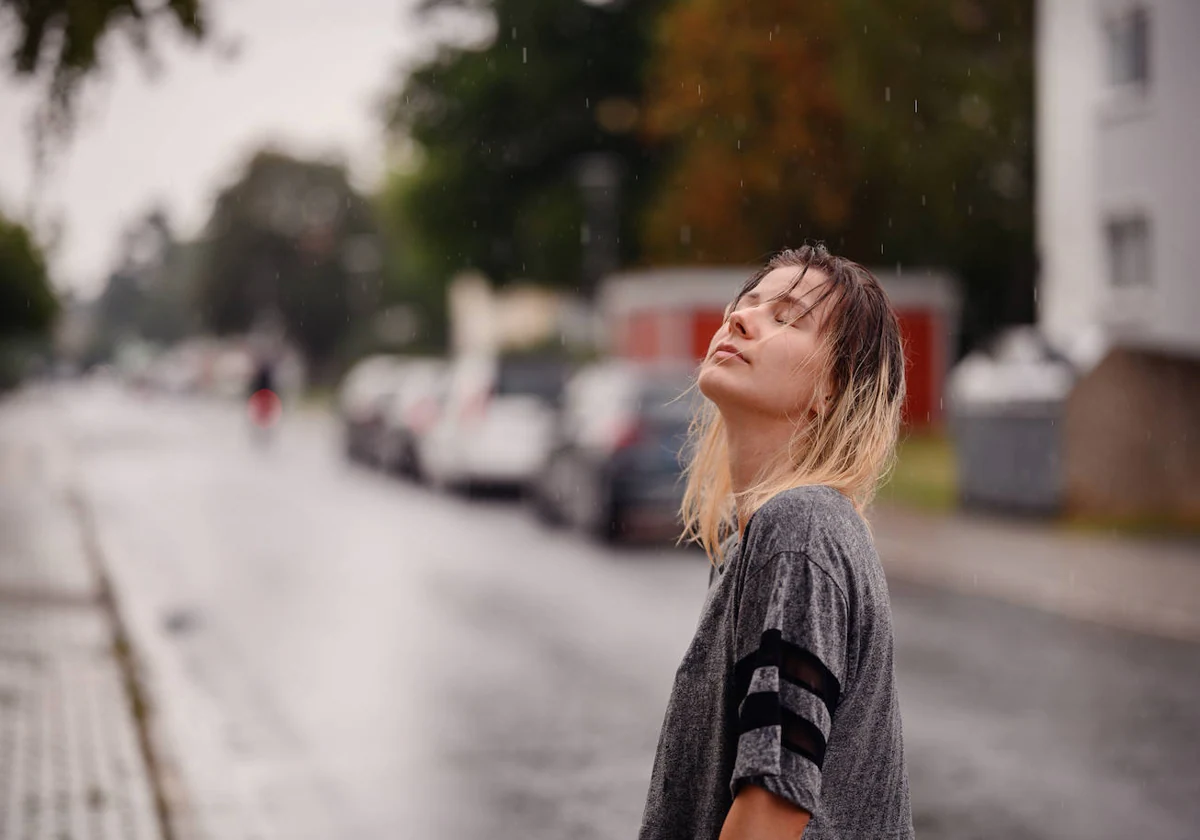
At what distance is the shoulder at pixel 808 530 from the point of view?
191cm

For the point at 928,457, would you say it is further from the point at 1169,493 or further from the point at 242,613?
the point at 242,613

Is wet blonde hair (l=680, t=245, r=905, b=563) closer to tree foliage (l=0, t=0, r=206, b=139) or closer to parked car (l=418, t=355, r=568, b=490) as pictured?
tree foliage (l=0, t=0, r=206, b=139)

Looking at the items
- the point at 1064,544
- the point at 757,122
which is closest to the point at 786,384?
the point at 1064,544

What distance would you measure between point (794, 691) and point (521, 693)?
21.3ft

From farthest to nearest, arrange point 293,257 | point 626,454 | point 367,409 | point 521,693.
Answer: point 293,257, point 367,409, point 626,454, point 521,693

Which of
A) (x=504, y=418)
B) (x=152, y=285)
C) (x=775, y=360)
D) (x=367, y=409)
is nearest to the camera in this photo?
(x=775, y=360)

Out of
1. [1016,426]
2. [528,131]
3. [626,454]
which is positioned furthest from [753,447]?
[528,131]

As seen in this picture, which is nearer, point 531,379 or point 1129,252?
point 531,379

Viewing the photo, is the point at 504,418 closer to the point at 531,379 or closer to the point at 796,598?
the point at 531,379

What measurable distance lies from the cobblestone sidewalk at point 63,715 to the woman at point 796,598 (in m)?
3.80

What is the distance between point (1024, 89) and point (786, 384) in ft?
122

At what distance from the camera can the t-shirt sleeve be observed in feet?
6.13

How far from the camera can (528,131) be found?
41656 mm

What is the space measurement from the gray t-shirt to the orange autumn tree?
3165 cm
